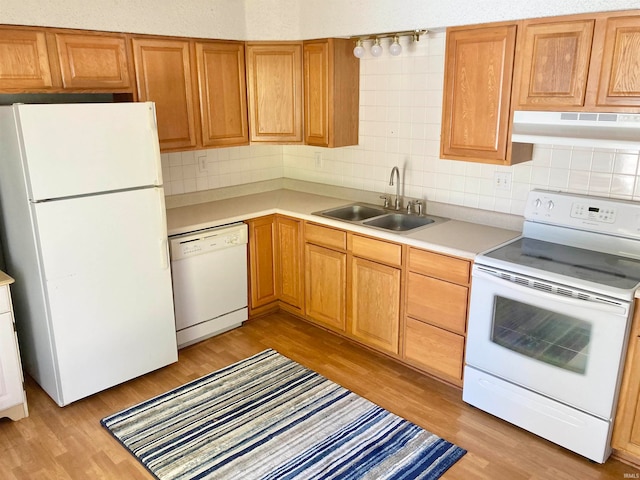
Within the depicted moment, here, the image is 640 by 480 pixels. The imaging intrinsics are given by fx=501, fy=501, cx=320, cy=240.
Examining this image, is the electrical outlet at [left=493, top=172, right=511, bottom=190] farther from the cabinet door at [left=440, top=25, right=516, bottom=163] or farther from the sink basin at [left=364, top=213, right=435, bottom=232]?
the sink basin at [left=364, top=213, right=435, bottom=232]

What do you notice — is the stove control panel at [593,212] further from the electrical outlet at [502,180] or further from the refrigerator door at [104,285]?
the refrigerator door at [104,285]

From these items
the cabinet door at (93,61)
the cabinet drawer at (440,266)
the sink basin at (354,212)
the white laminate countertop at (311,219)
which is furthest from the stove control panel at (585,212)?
the cabinet door at (93,61)

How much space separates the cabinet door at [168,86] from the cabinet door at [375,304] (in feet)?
4.83

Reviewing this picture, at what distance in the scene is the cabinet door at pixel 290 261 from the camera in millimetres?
3756

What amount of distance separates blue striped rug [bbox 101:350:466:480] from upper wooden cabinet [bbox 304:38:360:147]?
5.77 feet

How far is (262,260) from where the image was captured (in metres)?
3.84

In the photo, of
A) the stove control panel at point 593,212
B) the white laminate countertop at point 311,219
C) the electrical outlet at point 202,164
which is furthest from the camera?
the electrical outlet at point 202,164

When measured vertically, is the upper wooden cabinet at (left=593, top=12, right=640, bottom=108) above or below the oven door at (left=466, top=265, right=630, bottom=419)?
above

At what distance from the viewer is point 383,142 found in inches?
145

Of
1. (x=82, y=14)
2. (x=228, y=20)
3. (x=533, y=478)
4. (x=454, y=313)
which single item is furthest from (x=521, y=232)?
(x=82, y=14)

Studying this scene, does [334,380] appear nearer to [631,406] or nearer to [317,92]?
[631,406]

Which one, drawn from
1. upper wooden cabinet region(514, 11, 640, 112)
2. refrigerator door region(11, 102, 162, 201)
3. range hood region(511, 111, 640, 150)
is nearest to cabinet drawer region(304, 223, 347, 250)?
refrigerator door region(11, 102, 162, 201)

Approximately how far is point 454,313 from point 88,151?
2.18 meters

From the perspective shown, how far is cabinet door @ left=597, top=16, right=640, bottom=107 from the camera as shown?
2203 mm
